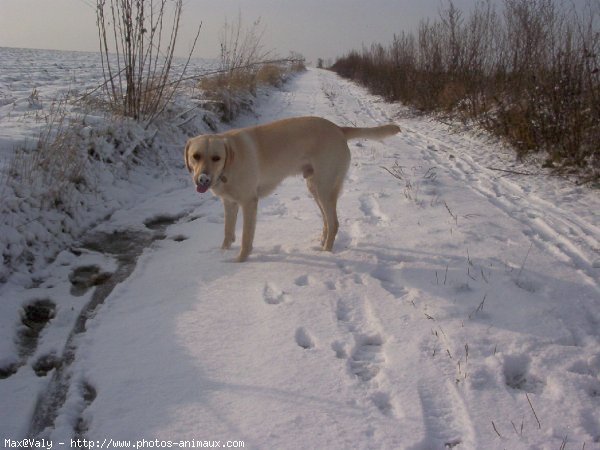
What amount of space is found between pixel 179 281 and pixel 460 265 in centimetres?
208

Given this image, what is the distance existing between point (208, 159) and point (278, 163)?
0.67 metres

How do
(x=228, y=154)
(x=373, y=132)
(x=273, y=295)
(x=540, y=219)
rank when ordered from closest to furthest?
(x=273, y=295)
(x=228, y=154)
(x=373, y=132)
(x=540, y=219)

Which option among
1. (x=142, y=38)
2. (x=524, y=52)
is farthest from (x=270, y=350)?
(x=524, y=52)

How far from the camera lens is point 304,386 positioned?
85.0 inches

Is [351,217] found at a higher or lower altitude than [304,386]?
higher

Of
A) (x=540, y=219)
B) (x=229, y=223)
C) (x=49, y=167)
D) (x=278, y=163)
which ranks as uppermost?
(x=278, y=163)

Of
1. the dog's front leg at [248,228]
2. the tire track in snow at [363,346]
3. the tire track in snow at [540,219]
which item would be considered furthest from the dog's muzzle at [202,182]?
the tire track in snow at [540,219]

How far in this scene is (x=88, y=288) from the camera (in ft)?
10.7

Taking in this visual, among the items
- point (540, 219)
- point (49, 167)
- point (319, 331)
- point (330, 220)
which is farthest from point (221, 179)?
point (540, 219)

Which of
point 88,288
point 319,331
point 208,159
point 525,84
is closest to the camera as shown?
point 319,331

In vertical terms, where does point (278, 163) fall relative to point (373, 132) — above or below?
below

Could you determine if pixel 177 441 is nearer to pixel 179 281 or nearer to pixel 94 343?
pixel 94 343

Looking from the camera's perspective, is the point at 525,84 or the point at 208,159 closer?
the point at 208,159

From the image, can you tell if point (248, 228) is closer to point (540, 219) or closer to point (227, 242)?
point (227, 242)
